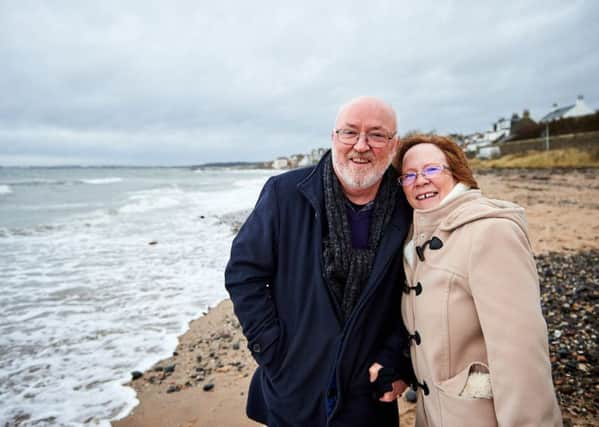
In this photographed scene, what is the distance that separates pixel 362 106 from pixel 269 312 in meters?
1.39

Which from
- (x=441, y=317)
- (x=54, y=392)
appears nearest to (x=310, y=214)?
(x=441, y=317)

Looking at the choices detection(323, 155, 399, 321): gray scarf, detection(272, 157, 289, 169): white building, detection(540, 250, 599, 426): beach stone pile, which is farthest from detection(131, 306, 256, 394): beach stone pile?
detection(272, 157, 289, 169): white building

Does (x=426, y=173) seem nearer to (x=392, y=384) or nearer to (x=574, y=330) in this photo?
(x=392, y=384)

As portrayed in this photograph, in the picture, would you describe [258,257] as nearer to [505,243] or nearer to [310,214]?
[310,214]

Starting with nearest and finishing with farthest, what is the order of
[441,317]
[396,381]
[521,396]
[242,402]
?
1. [521,396]
2. [441,317]
3. [396,381]
4. [242,402]

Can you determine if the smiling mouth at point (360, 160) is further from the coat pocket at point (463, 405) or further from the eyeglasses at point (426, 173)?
the coat pocket at point (463, 405)

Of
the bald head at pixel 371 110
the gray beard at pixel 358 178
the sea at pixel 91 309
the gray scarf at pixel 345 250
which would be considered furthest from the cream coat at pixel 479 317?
the sea at pixel 91 309

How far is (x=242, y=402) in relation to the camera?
A: 372 cm

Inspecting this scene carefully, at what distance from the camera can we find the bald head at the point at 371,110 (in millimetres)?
2076

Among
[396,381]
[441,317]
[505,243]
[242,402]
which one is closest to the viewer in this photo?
[505,243]

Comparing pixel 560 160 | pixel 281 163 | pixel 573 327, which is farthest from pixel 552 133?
pixel 281 163

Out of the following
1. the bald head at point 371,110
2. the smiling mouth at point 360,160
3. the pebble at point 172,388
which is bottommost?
the pebble at point 172,388

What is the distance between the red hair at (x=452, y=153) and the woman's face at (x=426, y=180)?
0.03 metres

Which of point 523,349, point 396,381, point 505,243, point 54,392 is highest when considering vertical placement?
point 505,243
